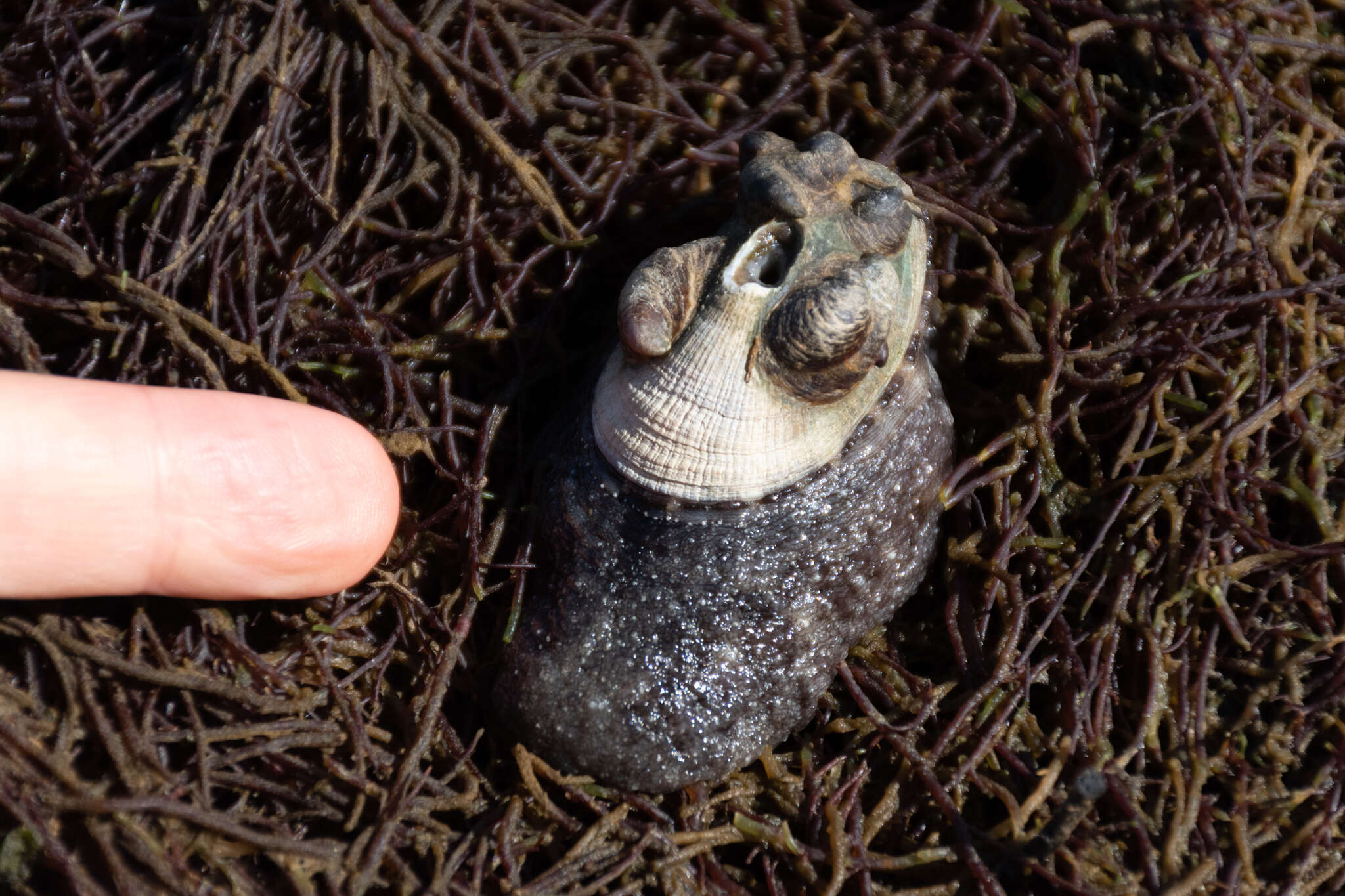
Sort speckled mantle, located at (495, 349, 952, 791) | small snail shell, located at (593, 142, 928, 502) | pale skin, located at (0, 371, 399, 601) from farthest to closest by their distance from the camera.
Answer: speckled mantle, located at (495, 349, 952, 791) < small snail shell, located at (593, 142, 928, 502) < pale skin, located at (0, 371, 399, 601)

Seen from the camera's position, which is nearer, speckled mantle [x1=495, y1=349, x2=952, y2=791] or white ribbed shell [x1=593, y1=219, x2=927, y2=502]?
white ribbed shell [x1=593, y1=219, x2=927, y2=502]

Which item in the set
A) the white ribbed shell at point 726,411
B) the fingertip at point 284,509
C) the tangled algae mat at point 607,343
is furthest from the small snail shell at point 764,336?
the fingertip at point 284,509

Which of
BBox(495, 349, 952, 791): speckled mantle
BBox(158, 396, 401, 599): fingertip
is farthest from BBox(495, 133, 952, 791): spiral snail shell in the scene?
BBox(158, 396, 401, 599): fingertip

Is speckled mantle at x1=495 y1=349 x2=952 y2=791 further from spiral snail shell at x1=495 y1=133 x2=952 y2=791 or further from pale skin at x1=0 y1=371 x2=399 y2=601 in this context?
pale skin at x1=0 y1=371 x2=399 y2=601

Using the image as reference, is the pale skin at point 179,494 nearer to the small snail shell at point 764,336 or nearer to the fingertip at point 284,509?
the fingertip at point 284,509

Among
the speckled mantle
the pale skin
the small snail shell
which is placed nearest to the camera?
the pale skin

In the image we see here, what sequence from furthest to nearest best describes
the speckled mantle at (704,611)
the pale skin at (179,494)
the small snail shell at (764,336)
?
the speckled mantle at (704,611) < the small snail shell at (764,336) < the pale skin at (179,494)

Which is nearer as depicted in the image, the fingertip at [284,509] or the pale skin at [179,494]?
the pale skin at [179,494]
